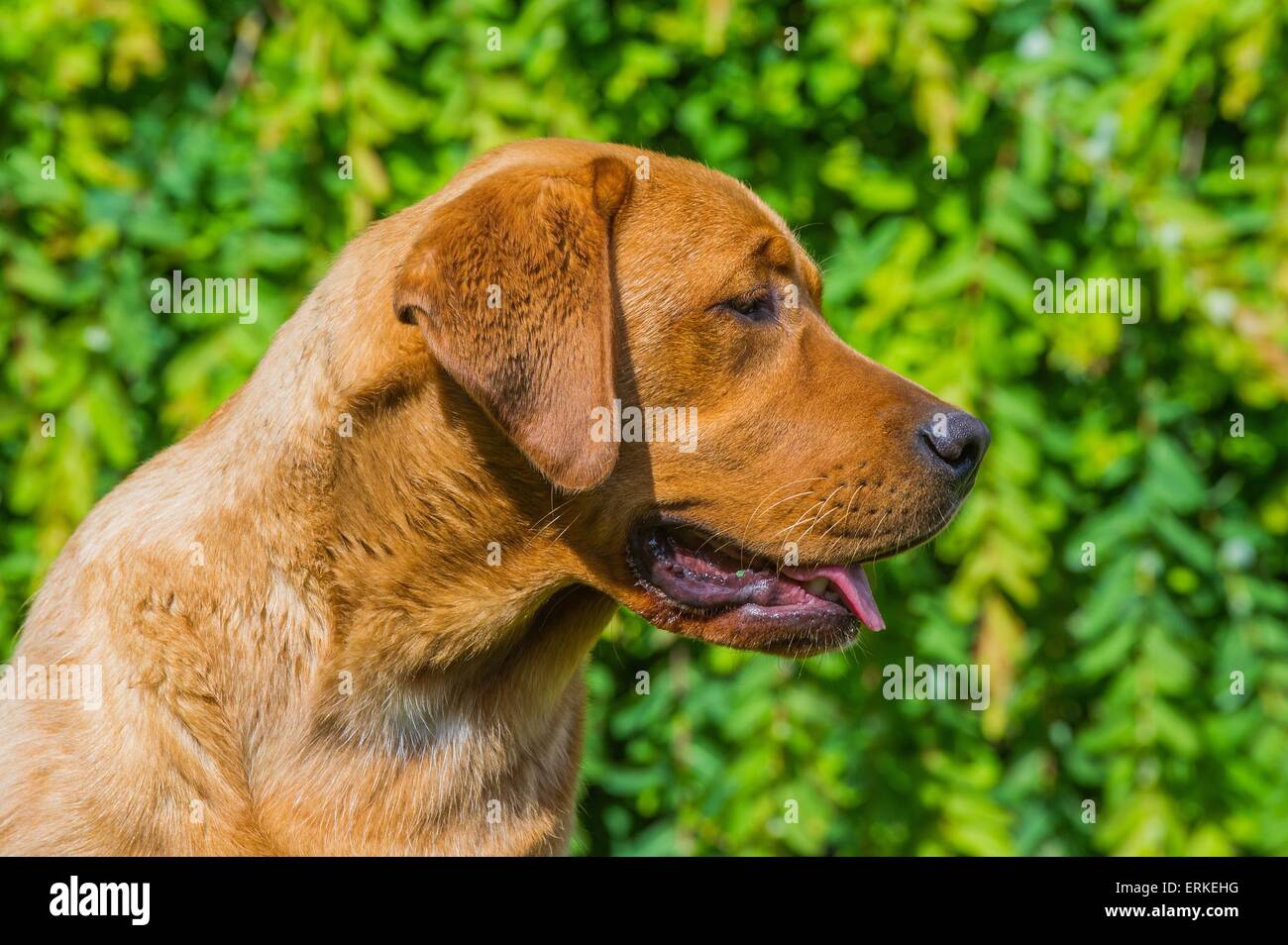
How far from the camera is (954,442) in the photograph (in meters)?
2.78

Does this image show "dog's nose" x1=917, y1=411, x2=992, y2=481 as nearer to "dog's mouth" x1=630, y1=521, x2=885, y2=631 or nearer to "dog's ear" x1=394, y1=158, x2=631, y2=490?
"dog's mouth" x1=630, y1=521, x2=885, y2=631

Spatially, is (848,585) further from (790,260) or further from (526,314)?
(526,314)

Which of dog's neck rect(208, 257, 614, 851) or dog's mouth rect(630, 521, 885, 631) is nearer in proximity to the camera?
dog's neck rect(208, 257, 614, 851)

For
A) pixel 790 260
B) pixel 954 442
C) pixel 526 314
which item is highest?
pixel 790 260

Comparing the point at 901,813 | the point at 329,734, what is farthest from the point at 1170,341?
the point at 329,734

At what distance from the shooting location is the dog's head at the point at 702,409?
2.57m

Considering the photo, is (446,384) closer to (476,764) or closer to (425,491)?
(425,491)

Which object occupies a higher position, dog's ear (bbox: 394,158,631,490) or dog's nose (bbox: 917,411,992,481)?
dog's ear (bbox: 394,158,631,490)

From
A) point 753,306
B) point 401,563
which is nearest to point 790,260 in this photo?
point 753,306

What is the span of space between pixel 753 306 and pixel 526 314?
54 centimetres

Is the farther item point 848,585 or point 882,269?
point 882,269

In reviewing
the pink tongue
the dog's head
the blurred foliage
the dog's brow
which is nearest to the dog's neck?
the dog's head

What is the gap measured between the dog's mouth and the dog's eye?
1.44 ft

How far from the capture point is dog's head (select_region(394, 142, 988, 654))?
2570mm
